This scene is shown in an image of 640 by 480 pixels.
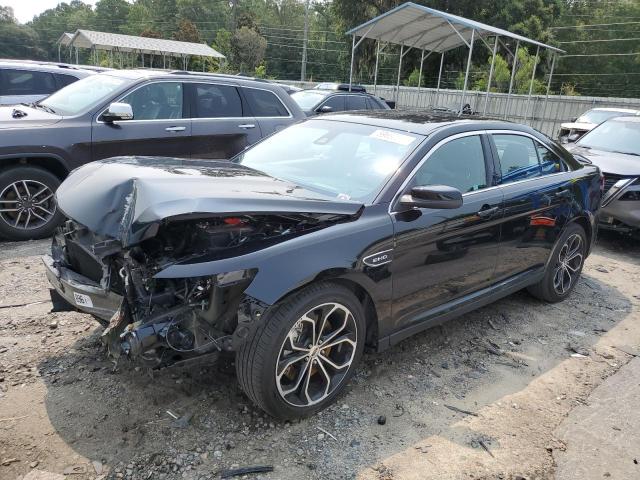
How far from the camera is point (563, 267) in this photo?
Answer: 4.97m

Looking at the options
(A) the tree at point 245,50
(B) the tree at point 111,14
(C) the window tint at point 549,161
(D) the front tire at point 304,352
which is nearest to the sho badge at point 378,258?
(D) the front tire at point 304,352

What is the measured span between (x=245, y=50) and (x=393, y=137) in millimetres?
41650

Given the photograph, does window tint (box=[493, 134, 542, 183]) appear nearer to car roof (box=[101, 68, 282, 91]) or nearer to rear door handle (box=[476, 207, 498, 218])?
rear door handle (box=[476, 207, 498, 218])

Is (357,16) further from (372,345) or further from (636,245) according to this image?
(372,345)

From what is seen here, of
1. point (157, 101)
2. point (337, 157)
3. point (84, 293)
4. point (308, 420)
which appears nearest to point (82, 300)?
point (84, 293)

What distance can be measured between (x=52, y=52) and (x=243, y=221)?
328 ft

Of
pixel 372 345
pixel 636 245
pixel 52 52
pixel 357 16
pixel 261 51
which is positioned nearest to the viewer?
pixel 372 345

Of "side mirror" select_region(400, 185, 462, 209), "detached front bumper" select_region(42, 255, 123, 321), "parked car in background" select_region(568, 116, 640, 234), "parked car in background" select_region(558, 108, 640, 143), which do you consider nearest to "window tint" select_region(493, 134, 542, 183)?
"side mirror" select_region(400, 185, 462, 209)

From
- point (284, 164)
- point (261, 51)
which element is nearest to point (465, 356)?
point (284, 164)

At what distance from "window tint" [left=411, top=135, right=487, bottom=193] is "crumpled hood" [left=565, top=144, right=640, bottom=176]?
4067 mm

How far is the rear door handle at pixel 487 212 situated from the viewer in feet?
12.4

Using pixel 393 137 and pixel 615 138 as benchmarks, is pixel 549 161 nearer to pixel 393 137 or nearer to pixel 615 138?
pixel 393 137

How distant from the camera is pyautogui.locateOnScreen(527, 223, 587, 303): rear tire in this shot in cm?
481

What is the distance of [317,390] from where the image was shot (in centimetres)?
306
